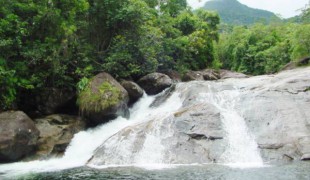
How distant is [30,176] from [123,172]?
12.4 feet

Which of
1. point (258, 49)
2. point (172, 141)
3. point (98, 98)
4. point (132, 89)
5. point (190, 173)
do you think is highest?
point (258, 49)

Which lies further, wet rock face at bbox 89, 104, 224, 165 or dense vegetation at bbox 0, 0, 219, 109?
dense vegetation at bbox 0, 0, 219, 109

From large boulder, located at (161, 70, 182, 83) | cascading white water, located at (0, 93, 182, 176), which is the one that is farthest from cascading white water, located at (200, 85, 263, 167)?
large boulder, located at (161, 70, 182, 83)

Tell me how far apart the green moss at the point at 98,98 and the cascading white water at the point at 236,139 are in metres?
6.22

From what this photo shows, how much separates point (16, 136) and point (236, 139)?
10.8m

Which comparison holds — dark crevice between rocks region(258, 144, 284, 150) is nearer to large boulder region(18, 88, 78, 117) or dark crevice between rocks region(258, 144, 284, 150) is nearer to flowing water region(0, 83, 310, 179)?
flowing water region(0, 83, 310, 179)

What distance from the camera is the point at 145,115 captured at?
23672 mm

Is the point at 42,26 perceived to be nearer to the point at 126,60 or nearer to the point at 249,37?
the point at 126,60

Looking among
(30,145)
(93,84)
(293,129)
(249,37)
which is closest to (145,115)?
(93,84)

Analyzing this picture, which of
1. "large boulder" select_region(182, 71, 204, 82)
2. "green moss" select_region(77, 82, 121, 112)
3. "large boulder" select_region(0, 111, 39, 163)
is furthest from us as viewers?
"large boulder" select_region(182, 71, 204, 82)

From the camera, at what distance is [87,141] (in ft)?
67.1

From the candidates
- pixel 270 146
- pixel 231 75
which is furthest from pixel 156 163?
pixel 231 75

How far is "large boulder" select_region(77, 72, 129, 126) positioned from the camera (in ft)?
70.1

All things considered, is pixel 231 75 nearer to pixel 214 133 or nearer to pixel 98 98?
pixel 98 98
